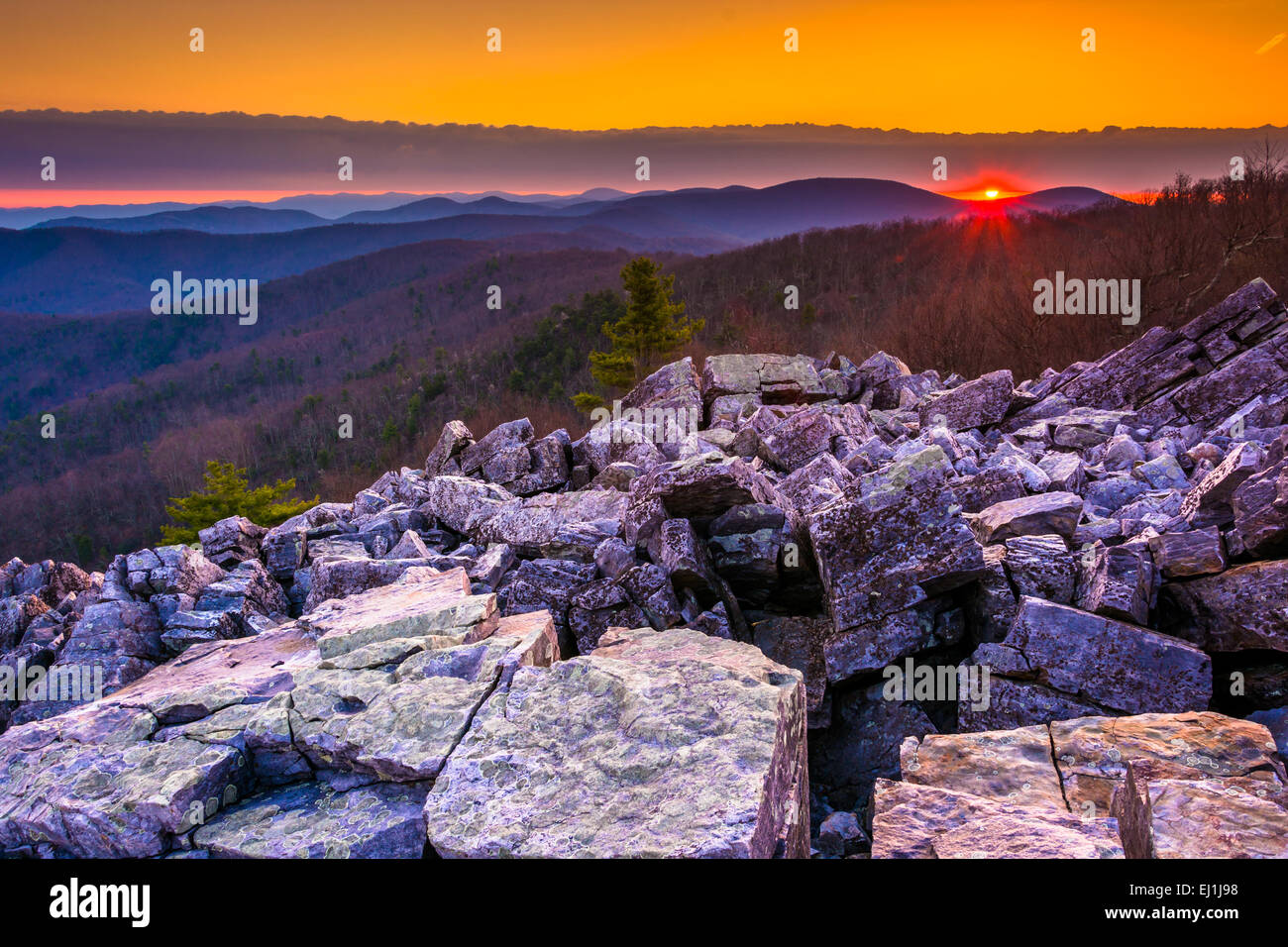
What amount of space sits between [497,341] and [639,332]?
78.4 meters

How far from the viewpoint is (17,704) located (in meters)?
8.43

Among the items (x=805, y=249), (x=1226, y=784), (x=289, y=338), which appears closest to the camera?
(x=1226, y=784)

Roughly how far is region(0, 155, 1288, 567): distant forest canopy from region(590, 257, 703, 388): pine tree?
7374mm

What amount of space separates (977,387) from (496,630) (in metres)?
11.9

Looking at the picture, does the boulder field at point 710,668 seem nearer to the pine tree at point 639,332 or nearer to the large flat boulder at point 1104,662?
the large flat boulder at point 1104,662

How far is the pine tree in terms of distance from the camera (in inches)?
1417

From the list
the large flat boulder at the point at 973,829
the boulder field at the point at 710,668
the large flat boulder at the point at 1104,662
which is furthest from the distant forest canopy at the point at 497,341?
the large flat boulder at the point at 973,829

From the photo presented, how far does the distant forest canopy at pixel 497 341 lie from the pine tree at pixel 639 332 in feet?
24.2

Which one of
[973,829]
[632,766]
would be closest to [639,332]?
[632,766]

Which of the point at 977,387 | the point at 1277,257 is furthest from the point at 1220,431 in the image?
the point at 1277,257

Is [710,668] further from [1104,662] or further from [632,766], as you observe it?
[1104,662]

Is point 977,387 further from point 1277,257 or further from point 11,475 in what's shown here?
point 11,475

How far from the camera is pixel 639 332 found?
36.6 m

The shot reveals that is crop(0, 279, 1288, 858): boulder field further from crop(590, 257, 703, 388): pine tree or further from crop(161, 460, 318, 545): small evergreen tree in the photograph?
crop(590, 257, 703, 388): pine tree
